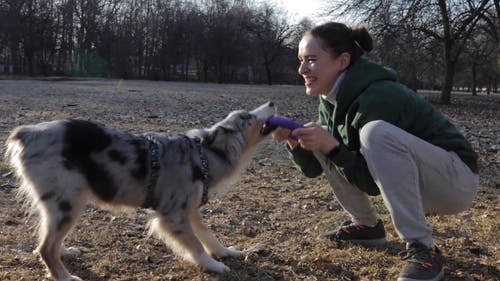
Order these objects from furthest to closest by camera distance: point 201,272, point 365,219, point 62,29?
point 62,29, point 365,219, point 201,272

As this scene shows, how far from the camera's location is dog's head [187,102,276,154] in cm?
451

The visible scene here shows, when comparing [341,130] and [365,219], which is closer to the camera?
[341,130]

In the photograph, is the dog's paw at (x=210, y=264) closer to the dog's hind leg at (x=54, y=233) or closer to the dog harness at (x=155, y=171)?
the dog harness at (x=155, y=171)

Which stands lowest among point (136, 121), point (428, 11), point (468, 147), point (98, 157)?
point (136, 121)

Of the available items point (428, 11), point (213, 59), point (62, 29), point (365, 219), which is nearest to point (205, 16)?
point (213, 59)

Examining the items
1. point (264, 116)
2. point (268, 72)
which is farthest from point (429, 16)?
point (268, 72)

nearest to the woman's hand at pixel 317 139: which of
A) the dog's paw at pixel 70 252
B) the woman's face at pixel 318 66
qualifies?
the woman's face at pixel 318 66

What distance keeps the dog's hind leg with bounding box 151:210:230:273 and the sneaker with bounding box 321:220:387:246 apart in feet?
3.52

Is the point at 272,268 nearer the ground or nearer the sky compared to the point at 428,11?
nearer the ground

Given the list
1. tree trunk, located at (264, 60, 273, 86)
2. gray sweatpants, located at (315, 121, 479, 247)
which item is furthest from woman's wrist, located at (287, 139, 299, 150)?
tree trunk, located at (264, 60, 273, 86)

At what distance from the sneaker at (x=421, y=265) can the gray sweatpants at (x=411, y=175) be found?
6 centimetres

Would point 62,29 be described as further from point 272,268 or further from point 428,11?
point 272,268

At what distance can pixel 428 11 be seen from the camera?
84.5 ft

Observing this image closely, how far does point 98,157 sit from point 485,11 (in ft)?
88.5
